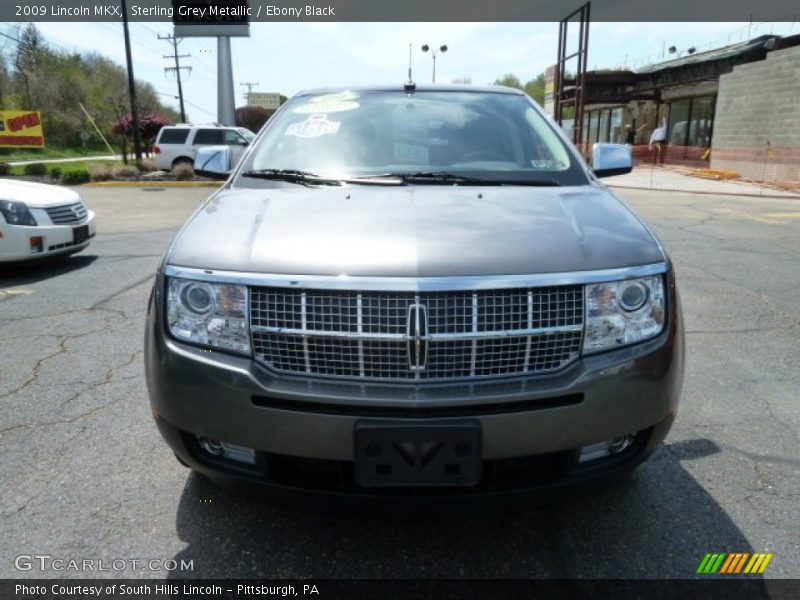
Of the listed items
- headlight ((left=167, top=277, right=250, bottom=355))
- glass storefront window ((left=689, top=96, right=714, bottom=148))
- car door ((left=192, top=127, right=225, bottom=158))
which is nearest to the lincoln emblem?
headlight ((left=167, top=277, right=250, bottom=355))

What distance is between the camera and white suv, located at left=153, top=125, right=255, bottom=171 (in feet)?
65.5

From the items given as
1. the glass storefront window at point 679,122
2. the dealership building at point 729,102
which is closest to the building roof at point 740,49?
the dealership building at point 729,102

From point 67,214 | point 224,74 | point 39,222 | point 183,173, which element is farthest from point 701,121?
point 39,222

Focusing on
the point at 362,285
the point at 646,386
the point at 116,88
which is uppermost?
the point at 116,88

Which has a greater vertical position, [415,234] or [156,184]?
[415,234]

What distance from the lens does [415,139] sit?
3.08 metres

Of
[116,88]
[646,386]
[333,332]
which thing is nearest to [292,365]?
[333,332]

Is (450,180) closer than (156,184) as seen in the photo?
Yes

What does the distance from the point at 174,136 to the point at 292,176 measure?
2009cm

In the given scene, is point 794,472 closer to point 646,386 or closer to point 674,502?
point 674,502

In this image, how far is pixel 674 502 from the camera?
245 centimetres

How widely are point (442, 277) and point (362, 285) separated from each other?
9.5 inches

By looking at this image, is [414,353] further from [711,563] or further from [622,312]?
[711,563]

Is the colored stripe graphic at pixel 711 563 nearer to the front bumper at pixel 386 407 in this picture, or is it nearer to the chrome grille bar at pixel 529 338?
the front bumper at pixel 386 407
